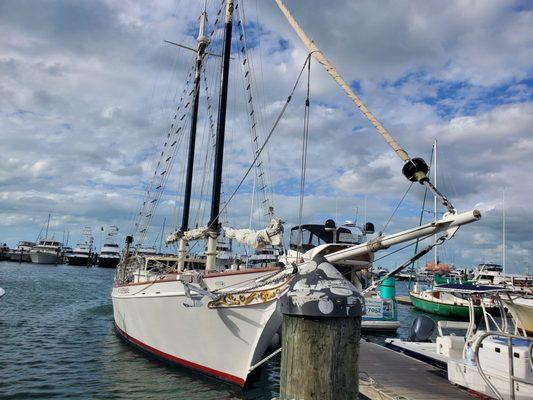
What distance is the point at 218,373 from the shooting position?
39.5ft

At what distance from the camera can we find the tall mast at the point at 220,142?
15.4 m

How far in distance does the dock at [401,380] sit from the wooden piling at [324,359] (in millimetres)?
6223

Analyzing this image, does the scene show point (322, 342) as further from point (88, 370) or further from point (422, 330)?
point (422, 330)

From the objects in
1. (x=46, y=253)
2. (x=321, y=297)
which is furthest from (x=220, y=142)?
(x=46, y=253)

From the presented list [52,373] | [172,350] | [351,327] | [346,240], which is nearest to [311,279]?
[351,327]

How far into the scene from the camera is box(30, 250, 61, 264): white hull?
105 metres

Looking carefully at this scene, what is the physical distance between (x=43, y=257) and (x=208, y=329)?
107363 millimetres

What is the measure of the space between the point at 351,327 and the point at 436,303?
36.1 m

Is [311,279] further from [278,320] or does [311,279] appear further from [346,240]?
[346,240]

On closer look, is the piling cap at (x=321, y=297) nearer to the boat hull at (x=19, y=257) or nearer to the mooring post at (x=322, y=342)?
the mooring post at (x=322, y=342)

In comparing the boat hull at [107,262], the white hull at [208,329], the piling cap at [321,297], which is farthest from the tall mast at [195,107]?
the boat hull at [107,262]

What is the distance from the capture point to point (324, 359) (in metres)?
3.64

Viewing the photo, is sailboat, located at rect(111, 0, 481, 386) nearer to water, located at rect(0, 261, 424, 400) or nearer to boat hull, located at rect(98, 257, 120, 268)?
water, located at rect(0, 261, 424, 400)

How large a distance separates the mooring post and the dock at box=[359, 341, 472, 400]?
20.5 feet
